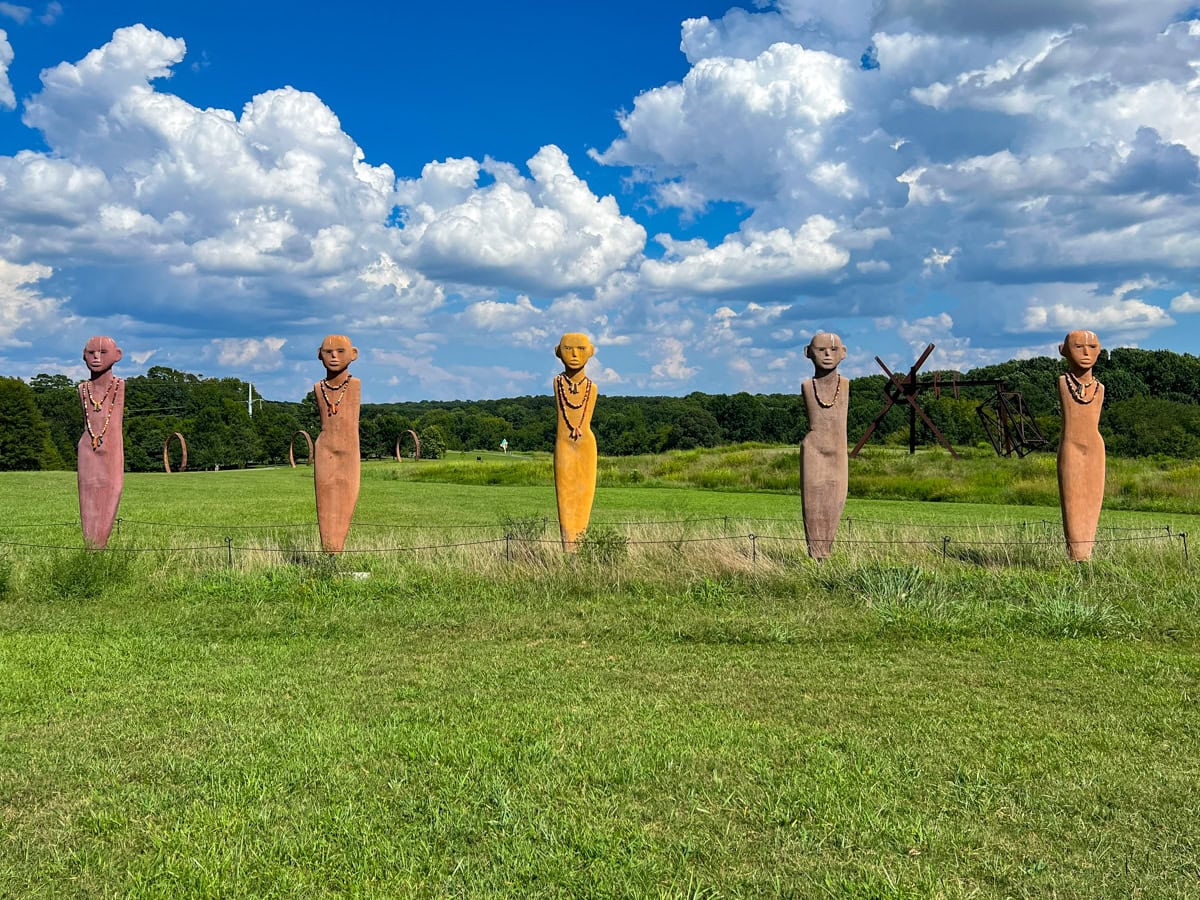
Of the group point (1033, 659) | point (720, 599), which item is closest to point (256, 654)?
point (720, 599)

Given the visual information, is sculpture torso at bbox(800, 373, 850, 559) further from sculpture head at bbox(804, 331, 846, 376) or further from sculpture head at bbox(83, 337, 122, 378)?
sculpture head at bbox(83, 337, 122, 378)

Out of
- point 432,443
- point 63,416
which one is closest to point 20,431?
point 63,416

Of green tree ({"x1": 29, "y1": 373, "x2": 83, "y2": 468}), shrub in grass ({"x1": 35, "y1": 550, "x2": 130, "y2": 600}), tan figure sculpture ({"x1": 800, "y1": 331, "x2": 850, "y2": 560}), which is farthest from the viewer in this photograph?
green tree ({"x1": 29, "y1": 373, "x2": 83, "y2": 468})

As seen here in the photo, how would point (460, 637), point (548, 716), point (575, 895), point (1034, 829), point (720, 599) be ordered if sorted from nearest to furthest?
point (575, 895), point (1034, 829), point (548, 716), point (460, 637), point (720, 599)

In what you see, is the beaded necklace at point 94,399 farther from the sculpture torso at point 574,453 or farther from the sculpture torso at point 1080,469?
the sculpture torso at point 1080,469

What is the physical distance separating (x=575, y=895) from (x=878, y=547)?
985cm

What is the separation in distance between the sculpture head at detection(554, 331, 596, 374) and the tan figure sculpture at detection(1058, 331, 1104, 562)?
679cm

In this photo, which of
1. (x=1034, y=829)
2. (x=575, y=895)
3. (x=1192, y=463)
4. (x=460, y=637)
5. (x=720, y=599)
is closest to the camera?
(x=575, y=895)

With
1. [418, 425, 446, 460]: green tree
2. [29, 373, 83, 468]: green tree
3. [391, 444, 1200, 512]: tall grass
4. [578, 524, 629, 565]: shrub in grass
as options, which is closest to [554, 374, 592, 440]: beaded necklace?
[578, 524, 629, 565]: shrub in grass

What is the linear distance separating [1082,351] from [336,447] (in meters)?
10.6

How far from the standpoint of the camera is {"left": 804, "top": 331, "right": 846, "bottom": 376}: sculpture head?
1241 centimetres

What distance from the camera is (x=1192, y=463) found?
94.7ft

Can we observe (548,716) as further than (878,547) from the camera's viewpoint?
No

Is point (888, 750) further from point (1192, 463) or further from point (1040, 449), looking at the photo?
point (1040, 449)
